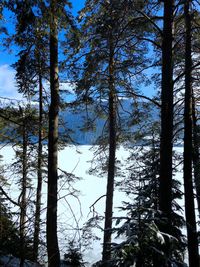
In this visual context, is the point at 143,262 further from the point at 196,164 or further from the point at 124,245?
the point at 196,164

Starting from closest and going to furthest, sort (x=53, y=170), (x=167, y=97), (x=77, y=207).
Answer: (x=167, y=97) → (x=53, y=170) → (x=77, y=207)

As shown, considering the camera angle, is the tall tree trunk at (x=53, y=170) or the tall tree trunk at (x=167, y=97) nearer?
the tall tree trunk at (x=167, y=97)

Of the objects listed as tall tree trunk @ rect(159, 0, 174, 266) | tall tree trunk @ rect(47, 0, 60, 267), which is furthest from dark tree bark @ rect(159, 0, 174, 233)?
tall tree trunk @ rect(47, 0, 60, 267)

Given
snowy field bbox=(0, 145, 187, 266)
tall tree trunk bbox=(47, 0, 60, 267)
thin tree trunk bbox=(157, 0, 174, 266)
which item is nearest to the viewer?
thin tree trunk bbox=(157, 0, 174, 266)

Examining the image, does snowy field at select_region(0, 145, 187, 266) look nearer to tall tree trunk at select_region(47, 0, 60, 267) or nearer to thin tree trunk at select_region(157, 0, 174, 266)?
tall tree trunk at select_region(47, 0, 60, 267)

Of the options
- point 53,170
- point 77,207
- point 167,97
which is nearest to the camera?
point 167,97

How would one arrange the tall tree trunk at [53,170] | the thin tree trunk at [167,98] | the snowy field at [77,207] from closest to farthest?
1. the thin tree trunk at [167,98]
2. the tall tree trunk at [53,170]
3. the snowy field at [77,207]

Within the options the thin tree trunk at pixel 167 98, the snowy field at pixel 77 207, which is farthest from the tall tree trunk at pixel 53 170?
the thin tree trunk at pixel 167 98

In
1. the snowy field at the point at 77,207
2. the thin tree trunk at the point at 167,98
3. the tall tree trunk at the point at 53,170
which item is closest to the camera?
the thin tree trunk at the point at 167,98

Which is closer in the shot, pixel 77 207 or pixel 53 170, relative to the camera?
pixel 53 170

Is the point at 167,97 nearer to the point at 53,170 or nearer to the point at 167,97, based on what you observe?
the point at 167,97

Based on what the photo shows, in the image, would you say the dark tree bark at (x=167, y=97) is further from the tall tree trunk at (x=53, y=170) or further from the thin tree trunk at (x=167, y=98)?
the tall tree trunk at (x=53, y=170)

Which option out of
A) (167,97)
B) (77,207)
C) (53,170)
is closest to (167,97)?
(167,97)

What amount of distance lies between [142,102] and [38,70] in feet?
14.0
